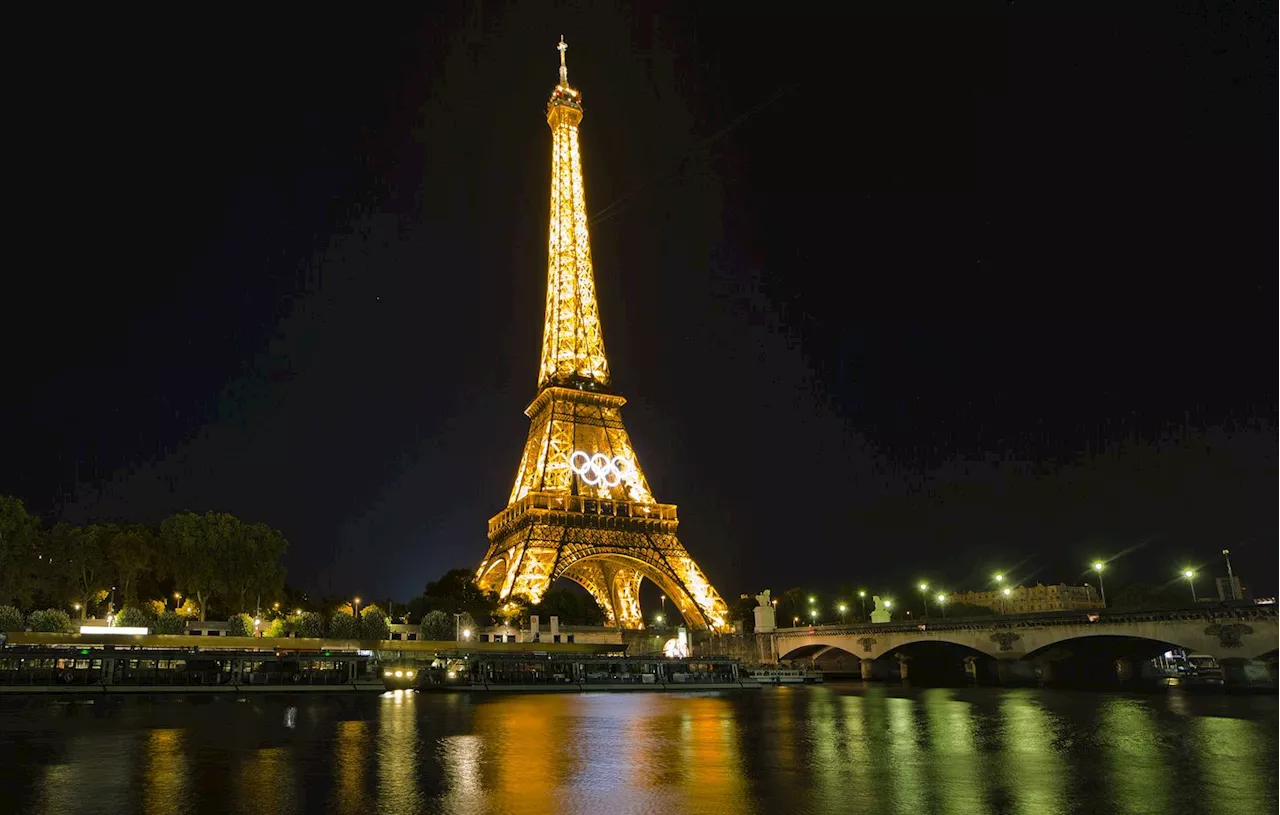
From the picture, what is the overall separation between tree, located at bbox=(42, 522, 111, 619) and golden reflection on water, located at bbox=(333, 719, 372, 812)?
154 feet

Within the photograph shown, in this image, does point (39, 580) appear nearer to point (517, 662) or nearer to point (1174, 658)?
point (517, 662)

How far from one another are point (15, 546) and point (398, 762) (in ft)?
185

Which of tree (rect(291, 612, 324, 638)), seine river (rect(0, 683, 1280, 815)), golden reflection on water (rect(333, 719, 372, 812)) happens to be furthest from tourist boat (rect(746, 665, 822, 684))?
golden reflection on water (rect(333, 719, 372, 812))

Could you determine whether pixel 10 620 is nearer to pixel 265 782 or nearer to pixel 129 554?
pixel 129 554

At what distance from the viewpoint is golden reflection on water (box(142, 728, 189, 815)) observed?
16.6 m

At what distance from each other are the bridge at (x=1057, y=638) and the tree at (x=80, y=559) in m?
59.8

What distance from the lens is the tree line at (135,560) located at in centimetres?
6519

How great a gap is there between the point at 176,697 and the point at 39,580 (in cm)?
3031

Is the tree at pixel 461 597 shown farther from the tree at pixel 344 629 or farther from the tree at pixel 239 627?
the tree at pixel 239 627

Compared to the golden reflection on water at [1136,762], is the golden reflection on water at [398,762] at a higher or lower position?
higher

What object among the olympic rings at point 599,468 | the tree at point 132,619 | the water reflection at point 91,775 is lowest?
the water reflection at point 91,775

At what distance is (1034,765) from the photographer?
21656mm

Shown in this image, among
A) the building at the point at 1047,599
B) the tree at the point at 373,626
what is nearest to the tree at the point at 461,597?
the tree at the point at 373,626

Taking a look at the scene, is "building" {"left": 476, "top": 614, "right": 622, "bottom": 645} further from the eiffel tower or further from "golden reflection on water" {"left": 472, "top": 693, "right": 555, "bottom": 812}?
"golden reflection on water" {"left": 472, "top": 693, "right": 555, "bottom": 812}
